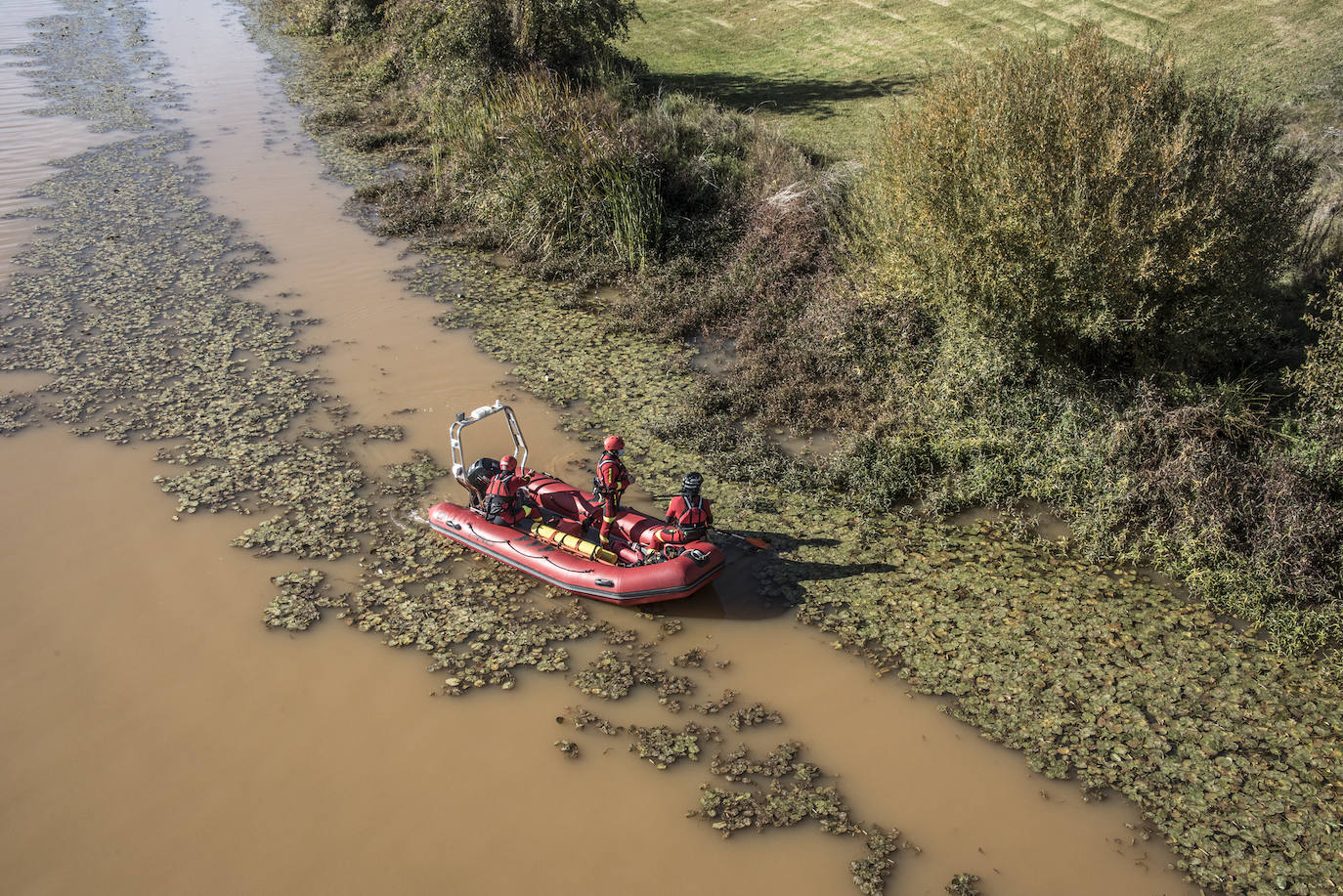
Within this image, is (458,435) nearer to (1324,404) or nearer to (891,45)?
(1324,404)

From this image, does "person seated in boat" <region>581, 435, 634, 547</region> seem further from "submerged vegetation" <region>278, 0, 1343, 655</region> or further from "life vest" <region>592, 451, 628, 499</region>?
"submerged vegetation" <region>278, 0, 1343, 655</region>

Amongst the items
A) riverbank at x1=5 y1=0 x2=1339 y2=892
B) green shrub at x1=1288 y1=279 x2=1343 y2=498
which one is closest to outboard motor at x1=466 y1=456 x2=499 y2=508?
riverbank at x1=5 y1=0 x2=1339 y2=892

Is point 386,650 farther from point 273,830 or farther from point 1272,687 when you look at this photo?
point 1272,687

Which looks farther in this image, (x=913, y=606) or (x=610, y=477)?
(x=610, y=477)

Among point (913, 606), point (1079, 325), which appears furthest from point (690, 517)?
point (1079, 325)

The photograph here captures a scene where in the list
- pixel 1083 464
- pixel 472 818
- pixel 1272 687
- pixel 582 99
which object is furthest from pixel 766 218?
pixel 472 818

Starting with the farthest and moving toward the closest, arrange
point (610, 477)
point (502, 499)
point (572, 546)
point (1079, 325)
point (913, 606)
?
point (1079, 325) → point (502, 499) → point (572, 546) → point (610, 477) → point (913, 606)

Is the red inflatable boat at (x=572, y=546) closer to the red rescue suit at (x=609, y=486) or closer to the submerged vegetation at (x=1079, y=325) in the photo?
the red rescue suit at (x=609, y=486)
